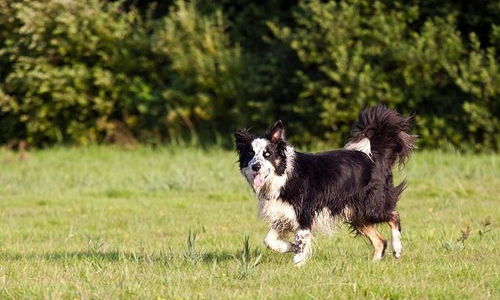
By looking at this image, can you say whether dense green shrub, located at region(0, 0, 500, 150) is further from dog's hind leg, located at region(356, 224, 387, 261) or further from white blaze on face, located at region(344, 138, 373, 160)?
dog's hind leg, located at region(356, 224, 387, 261)

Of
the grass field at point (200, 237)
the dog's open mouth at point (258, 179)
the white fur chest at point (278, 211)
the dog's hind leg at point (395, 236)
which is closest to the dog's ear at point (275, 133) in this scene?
the dog's open mouth at point (258, 179)

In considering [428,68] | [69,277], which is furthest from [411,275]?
[428,68]

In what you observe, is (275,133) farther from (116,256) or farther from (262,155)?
(116,256)

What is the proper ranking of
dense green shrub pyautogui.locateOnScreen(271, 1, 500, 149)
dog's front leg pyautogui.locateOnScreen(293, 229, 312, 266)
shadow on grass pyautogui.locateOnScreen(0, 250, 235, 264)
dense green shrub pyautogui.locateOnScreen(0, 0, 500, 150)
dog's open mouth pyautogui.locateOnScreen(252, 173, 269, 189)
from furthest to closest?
dense green shrub pyautogui.locateOnScreen(0, 0, 500, 150), dense green shrub pyautogui.locateOnScreen(271, 1, 500, 149), shadow on grass pyautogui.locateOnScreen(0, 250, 235, 264), dog's front leg pyautogui.locateOnScreen(293, 229, 312, 266), dog's open mouth pyautogui.locateOnScreen(252, 173, 269, 189)

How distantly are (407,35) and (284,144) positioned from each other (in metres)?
12.7

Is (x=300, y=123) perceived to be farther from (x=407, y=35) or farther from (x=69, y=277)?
(x=69, y=277)

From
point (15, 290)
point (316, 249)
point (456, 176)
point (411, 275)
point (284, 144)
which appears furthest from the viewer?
point (456, 176)

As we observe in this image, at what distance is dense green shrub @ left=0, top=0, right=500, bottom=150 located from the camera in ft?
65.3

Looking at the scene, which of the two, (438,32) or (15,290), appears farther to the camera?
(438,32)

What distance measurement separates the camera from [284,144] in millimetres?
8531

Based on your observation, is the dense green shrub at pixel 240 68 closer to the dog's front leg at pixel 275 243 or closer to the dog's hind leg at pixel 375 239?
the dog's hind leg at pixel 375 239

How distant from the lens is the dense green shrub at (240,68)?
1991 centimetres

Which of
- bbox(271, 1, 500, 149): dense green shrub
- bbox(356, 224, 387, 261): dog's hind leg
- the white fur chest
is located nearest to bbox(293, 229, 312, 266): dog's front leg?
the white fur chest

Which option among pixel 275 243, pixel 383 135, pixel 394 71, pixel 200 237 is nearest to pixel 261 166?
pixel 275 243
